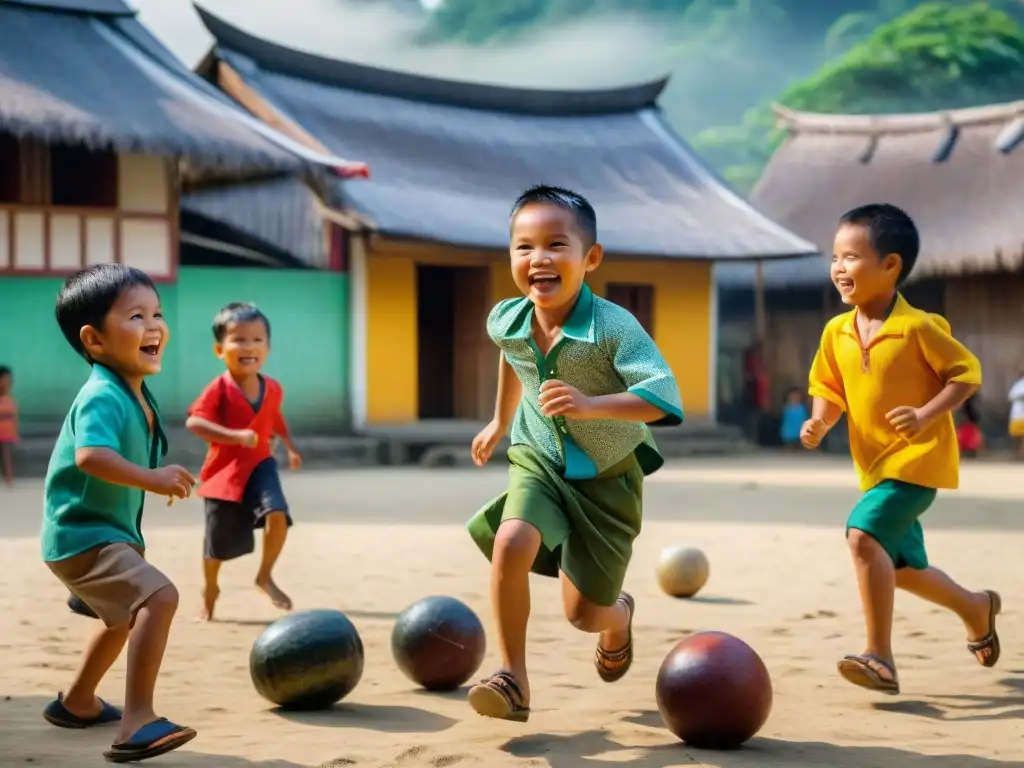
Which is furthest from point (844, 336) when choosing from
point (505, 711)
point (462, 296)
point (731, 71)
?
point (731, 71)

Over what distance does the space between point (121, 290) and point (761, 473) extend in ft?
44.5

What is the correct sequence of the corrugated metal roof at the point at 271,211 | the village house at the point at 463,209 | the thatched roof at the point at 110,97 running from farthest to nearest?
the corrugated metal roof at the point at 271,211 → the village house at the point at 463,209 → the thatched roof at the point at 110,97

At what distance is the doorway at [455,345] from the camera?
20.4 metres

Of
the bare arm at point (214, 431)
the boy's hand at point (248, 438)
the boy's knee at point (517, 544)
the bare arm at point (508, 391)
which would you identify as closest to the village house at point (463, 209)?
the bare arm at point (214, 431)

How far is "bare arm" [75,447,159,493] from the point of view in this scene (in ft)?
12.3

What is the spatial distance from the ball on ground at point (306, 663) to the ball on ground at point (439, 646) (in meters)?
0.28

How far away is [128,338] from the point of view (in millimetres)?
4039

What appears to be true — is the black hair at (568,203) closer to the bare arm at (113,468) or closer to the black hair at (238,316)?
the bare arm at (113,468)

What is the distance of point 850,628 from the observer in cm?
603

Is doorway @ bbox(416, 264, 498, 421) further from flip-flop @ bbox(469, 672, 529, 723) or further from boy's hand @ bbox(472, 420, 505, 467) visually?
flip-flop @ bbox(469, 672, 529, 723)

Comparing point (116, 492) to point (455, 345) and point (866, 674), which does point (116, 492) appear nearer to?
point (866, 674)

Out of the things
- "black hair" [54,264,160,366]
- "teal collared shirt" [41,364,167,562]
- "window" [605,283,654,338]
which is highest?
"window" [605,283,654,338]

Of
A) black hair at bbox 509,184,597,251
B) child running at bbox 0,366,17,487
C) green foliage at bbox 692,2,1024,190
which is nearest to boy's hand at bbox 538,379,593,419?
black hair at bbox 509,184,597,251

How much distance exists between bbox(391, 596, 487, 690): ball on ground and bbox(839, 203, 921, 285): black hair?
1945 mm
